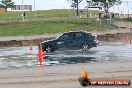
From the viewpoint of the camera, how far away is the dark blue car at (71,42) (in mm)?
35406

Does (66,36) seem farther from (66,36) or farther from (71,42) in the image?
(71,42)

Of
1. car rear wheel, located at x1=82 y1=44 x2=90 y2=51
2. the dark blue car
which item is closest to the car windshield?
the dark blue car

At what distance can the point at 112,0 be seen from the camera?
113 metres

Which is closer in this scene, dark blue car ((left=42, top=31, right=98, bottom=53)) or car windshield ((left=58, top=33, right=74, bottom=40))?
dark blue car ((left=42, top=31, right=98, bottom=53))

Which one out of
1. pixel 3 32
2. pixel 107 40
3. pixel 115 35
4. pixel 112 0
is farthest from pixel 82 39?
pixel 112 0

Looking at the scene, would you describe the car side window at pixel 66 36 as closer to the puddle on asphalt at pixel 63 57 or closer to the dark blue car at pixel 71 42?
the dark blue car at pixel 71 42

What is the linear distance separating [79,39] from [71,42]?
2.55 feet

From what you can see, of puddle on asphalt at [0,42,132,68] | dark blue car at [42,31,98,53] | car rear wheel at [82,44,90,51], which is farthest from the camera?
car rear wheel at [82,44,90,51]

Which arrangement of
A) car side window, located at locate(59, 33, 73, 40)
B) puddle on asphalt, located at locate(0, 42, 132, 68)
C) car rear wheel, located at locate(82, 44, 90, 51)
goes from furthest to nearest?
car side window, located at locate(59, 33, 73, 40) < car rear wheel, located at locate(82, 44, 90, 51) < puddle on asphalt, located at locate(0, 42, 132, 68)

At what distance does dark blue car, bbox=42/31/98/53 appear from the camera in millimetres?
35406

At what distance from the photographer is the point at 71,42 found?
35656 millimetres

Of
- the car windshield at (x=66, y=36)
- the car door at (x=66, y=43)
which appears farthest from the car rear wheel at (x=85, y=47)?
the car windshield at (x=66, y=36)

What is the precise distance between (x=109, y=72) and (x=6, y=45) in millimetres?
29014

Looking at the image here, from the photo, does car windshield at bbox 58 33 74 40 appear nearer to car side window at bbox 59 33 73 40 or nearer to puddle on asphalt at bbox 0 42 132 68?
car side window at bbox 59 33 73 40
